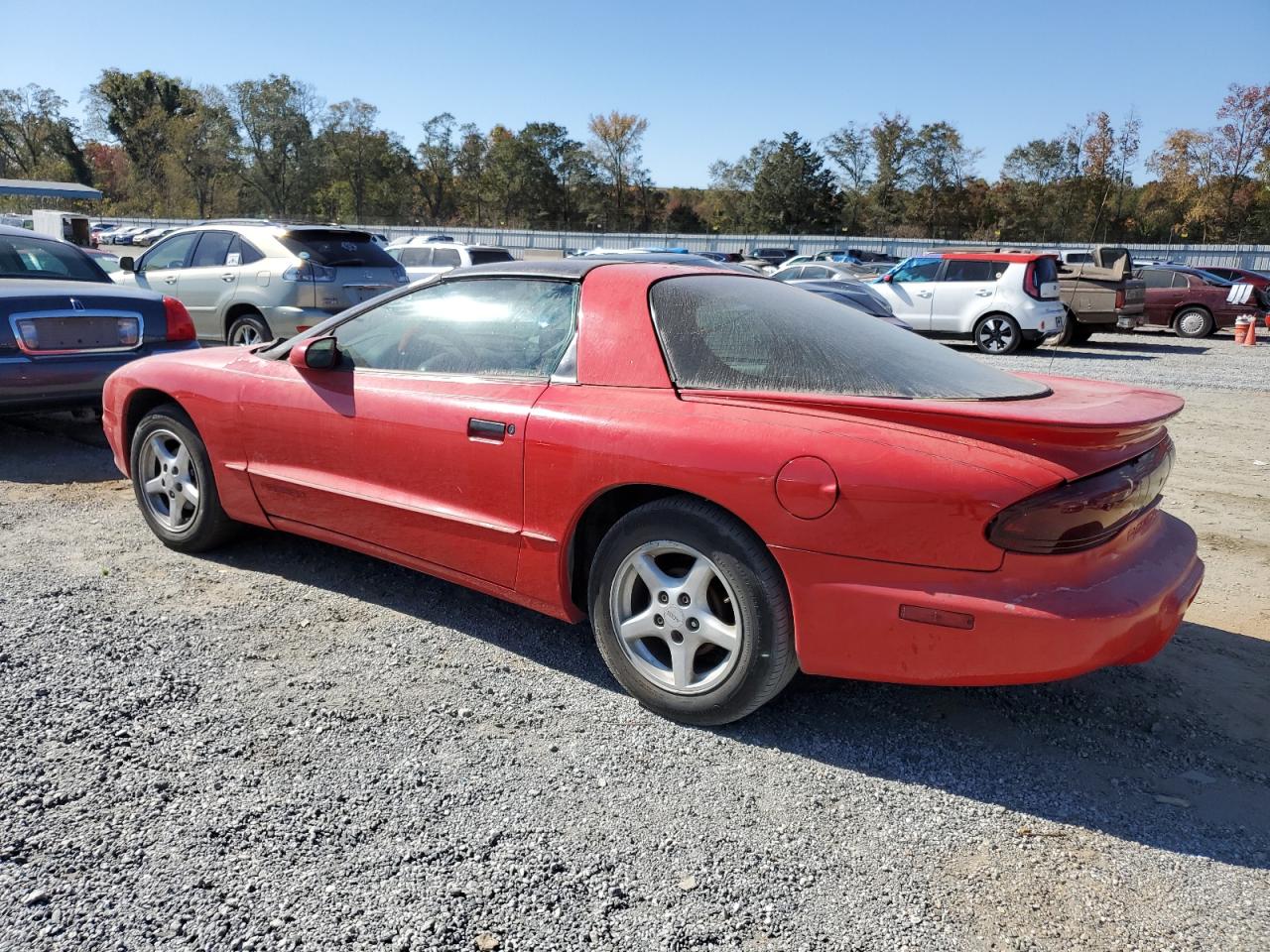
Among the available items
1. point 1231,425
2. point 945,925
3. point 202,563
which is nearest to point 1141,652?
point 945,925

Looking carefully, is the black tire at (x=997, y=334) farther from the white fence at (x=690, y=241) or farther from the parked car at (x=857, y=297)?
the white fence at (x=690, y=241)

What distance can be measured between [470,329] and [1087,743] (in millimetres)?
2627

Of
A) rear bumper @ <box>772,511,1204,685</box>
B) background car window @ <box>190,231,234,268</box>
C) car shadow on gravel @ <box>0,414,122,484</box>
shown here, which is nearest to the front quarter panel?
car shadow on gravel @ <box>0,414,122,484</box>

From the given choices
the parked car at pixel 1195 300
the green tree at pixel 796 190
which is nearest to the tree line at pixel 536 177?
the green tree at pixel 796 190

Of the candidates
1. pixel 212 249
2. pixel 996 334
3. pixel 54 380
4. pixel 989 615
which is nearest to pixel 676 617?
pixel 989 615

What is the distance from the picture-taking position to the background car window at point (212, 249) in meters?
9.88

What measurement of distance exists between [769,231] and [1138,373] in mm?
60062

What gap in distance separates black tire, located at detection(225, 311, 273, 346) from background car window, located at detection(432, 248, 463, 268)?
25.1 feet

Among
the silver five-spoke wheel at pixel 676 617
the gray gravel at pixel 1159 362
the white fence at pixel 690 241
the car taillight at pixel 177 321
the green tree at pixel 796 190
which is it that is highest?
the green tree at pixel 796 190

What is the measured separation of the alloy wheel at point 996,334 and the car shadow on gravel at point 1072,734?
41.1 ft

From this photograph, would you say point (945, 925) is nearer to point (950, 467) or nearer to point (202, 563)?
point (950, 467)

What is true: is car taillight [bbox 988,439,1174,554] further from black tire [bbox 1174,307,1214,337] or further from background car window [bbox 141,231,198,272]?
black tire [bbox 1174,307,1214,337]

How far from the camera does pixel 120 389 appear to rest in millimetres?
4590

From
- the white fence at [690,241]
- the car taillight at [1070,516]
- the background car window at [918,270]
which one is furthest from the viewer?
the white fence at [690,241]
